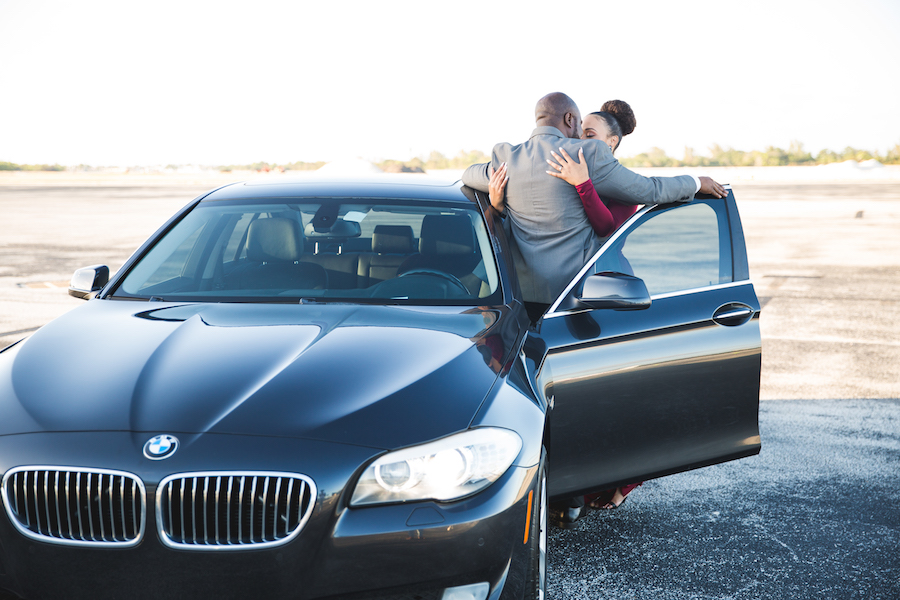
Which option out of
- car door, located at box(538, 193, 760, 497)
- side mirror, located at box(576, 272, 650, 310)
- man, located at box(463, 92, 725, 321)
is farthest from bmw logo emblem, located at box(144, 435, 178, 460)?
man, located at box(463, 92, 725, 321)

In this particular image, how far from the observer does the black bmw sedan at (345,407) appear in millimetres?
1860

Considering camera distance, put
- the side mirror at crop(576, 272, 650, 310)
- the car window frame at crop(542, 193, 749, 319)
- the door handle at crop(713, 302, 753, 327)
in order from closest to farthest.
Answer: the side mirror at crop(576, 272, 650, 310) < the car window frame at crop(542, 193, 749, 319) < the door handle at crop(713, 302, 753, 327)

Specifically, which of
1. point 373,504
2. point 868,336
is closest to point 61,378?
point 373,504

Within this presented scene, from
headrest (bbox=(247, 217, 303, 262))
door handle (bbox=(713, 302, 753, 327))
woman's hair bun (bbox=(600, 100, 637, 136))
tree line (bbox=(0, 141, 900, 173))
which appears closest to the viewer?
door handle (bbox=(713, 302, 753, 327))

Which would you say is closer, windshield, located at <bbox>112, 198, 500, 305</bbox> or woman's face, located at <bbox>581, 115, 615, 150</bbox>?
windshield, located at <bbox>112, 198, 500, 305</bbox>

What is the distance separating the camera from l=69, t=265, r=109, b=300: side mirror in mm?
3416

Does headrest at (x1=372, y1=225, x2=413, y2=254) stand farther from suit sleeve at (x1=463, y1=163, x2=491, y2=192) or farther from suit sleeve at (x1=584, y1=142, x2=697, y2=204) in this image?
suit sleeve at (x1=584, y1=142, x2=697, y2=204)

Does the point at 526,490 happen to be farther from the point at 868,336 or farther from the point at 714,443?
the point at 868,336

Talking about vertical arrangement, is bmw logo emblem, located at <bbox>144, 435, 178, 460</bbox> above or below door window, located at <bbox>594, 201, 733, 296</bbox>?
above

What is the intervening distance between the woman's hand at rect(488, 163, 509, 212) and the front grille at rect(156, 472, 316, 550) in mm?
2234

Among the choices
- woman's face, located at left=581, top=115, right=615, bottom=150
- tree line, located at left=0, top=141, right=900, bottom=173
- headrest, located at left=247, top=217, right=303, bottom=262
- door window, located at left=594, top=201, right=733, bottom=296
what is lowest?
tree line, located at left=0, top=141, right=900, bottom=173

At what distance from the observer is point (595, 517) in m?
3.79

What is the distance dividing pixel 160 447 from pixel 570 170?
2.30 metres

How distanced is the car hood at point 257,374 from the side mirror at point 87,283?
0.59 m
